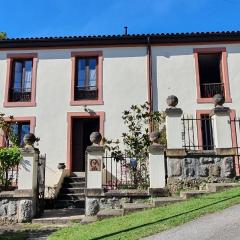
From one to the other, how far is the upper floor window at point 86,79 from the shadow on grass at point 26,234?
9352mm

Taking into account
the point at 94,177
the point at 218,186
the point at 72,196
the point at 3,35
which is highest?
the point at 3,35

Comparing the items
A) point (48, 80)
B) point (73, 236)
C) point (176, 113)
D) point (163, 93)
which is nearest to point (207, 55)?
point (163, 93)

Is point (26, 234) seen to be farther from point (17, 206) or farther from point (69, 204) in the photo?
point (69, 204)

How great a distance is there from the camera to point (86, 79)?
741 inches

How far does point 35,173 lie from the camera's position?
1172 cm

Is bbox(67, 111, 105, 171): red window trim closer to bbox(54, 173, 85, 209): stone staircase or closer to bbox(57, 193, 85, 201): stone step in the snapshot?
bbox(54, 173, 85, 209): stone staircase

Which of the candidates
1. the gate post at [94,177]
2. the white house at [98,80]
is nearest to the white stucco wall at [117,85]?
the white house at [98,80]

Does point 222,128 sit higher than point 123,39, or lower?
lower

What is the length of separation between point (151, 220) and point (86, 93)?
36.8ft

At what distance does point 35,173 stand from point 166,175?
371 cm

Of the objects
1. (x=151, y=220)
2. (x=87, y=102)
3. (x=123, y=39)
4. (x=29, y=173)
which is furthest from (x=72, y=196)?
(x=123, y=39)

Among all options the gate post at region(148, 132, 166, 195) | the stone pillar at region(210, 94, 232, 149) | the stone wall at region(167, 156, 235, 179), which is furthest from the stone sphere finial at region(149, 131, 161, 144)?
the stone pillar at region(210, 94, 232, 149)

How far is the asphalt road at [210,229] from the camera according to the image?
6.43m

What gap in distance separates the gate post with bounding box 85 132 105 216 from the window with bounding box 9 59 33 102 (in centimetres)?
849
